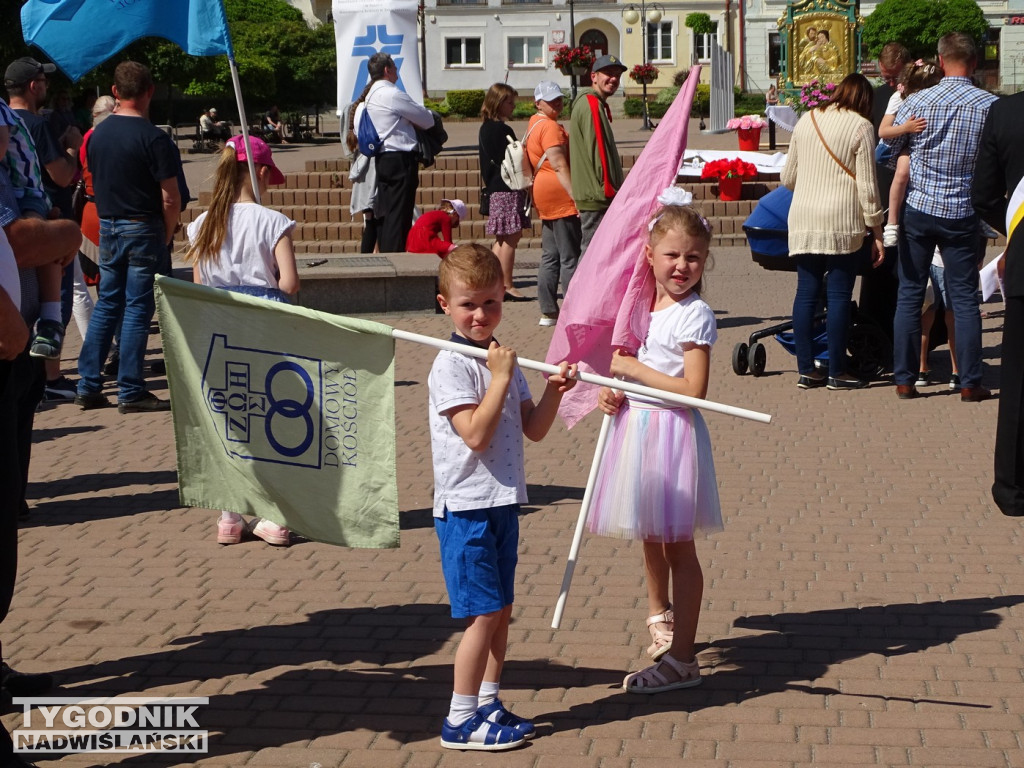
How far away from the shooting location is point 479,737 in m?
4.04

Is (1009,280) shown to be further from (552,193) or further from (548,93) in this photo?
(548,93)

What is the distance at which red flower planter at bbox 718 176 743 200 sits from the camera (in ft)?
61.1

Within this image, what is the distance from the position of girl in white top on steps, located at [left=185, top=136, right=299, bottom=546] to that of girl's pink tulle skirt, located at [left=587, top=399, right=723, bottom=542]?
7.32 feet

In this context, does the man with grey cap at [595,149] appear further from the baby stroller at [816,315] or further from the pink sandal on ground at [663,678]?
the pink sandal on ground at [663,678]

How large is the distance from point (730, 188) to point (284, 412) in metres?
15.1

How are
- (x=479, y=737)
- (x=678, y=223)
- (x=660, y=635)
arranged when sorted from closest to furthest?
1. (x=479, y=737)
2. (x=678, y=223)
3. (x=660, y=635)

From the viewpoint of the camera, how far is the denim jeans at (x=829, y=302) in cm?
900

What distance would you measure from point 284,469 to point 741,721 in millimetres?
1635

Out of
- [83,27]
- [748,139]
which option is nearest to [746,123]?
[748,139]

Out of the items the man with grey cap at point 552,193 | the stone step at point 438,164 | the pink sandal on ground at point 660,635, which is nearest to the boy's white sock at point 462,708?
the pink sandal on ground at point 660,635

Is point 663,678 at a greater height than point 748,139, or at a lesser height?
lesser

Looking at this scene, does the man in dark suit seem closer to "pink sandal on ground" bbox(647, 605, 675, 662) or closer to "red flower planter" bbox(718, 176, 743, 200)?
"pink sandal on ground" bbox(647, 605, 675, 662)

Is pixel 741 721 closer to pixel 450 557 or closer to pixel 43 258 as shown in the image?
pixel 450 557

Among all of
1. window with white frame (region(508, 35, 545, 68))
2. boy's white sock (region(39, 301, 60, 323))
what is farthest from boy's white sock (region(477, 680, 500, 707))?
→ window with white frame (region(508, 35, 545, 68))
